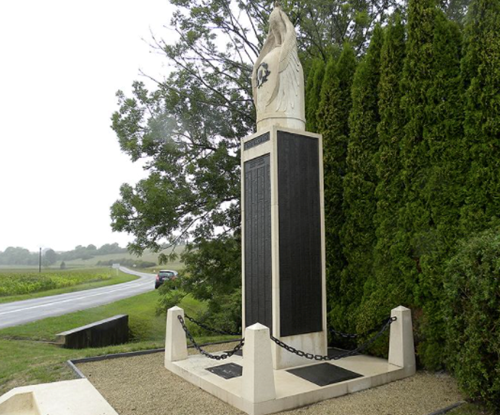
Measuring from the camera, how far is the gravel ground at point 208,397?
4.91 metres

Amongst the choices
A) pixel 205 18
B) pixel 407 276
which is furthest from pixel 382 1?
pixel 407 276

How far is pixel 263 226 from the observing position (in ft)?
22.4

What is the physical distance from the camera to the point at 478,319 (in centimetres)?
469

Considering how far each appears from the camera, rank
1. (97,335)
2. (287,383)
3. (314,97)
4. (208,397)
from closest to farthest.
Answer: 1. (208,397)
2. (287,383)
3. (314,97)
4. (97,335)

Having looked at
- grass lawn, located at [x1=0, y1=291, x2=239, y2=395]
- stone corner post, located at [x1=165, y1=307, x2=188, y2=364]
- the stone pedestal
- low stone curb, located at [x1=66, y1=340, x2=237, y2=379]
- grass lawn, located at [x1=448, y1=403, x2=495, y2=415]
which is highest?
the stone pedestal

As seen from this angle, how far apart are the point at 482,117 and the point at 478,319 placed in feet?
10.2

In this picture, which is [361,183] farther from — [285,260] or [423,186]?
[285,260]

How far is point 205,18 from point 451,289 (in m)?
12.3

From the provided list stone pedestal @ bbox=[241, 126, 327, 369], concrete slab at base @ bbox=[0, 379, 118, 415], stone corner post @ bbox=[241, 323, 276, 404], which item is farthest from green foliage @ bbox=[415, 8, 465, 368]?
concrete slab at base @ bbox=[0, 379, 118, 415]

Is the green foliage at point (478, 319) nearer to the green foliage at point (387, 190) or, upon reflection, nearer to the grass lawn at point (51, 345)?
the green foliage at point (387, 190)

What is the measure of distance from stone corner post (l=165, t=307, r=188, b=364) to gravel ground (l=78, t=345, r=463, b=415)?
0.30 m

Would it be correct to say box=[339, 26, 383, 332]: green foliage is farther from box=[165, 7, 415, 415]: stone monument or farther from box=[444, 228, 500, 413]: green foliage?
box=[444, 228, 500, 413]: green foliage

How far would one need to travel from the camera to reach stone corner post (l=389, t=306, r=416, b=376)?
20.8 ft

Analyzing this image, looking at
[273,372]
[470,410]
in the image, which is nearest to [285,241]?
[273,372]
